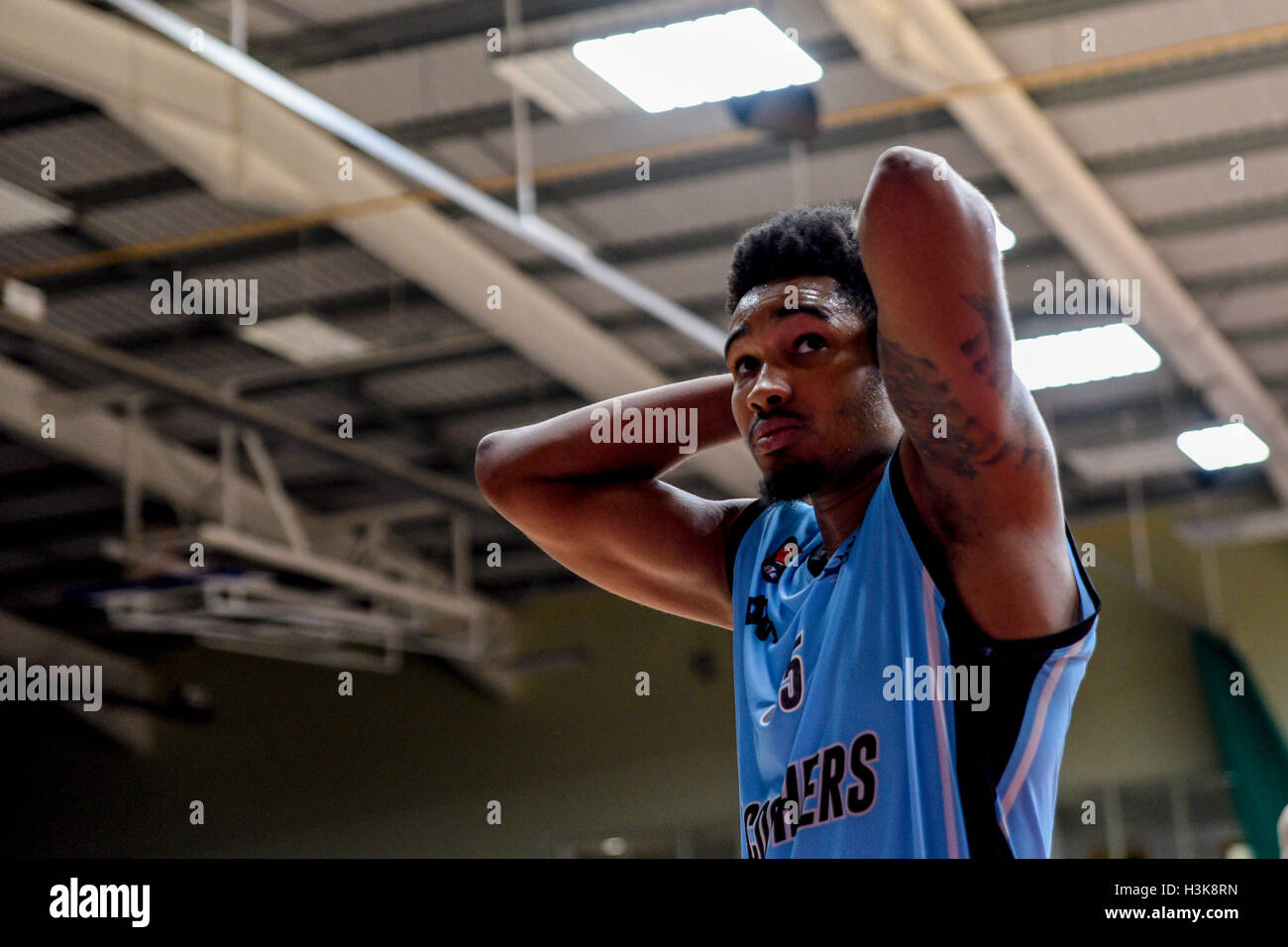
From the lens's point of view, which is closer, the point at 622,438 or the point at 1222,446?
the point at 622,438

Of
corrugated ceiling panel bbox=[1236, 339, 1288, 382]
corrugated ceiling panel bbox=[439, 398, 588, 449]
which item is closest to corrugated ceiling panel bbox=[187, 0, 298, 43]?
corrugated ceiling panel bbox=[439, 398, 588, 449]

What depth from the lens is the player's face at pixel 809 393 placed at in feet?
5.38

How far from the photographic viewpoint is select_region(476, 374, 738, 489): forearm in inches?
82.6

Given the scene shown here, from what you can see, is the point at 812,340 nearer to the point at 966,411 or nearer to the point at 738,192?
the point at 966,411

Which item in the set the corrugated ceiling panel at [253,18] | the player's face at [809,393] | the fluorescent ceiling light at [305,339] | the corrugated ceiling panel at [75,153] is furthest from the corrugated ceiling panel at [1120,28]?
the player's face at [809,393]

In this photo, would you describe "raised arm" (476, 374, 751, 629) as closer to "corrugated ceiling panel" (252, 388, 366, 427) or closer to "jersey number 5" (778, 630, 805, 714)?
"jersey number 5" (778, 630, 805, 714)

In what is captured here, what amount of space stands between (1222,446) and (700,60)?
549 centimetres

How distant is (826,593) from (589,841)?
12686 millimetres

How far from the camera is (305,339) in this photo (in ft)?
30.4

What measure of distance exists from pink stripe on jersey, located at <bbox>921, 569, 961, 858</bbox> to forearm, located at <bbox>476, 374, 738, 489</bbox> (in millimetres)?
626

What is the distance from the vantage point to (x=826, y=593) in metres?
1.62

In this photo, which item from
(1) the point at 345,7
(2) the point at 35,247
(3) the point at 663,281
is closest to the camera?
(1) the point at 345,7

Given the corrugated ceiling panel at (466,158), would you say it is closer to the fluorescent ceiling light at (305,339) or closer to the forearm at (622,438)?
the fluorescent ceiling light at (305,339)

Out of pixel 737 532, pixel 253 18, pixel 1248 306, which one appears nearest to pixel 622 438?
pixel 737 532
